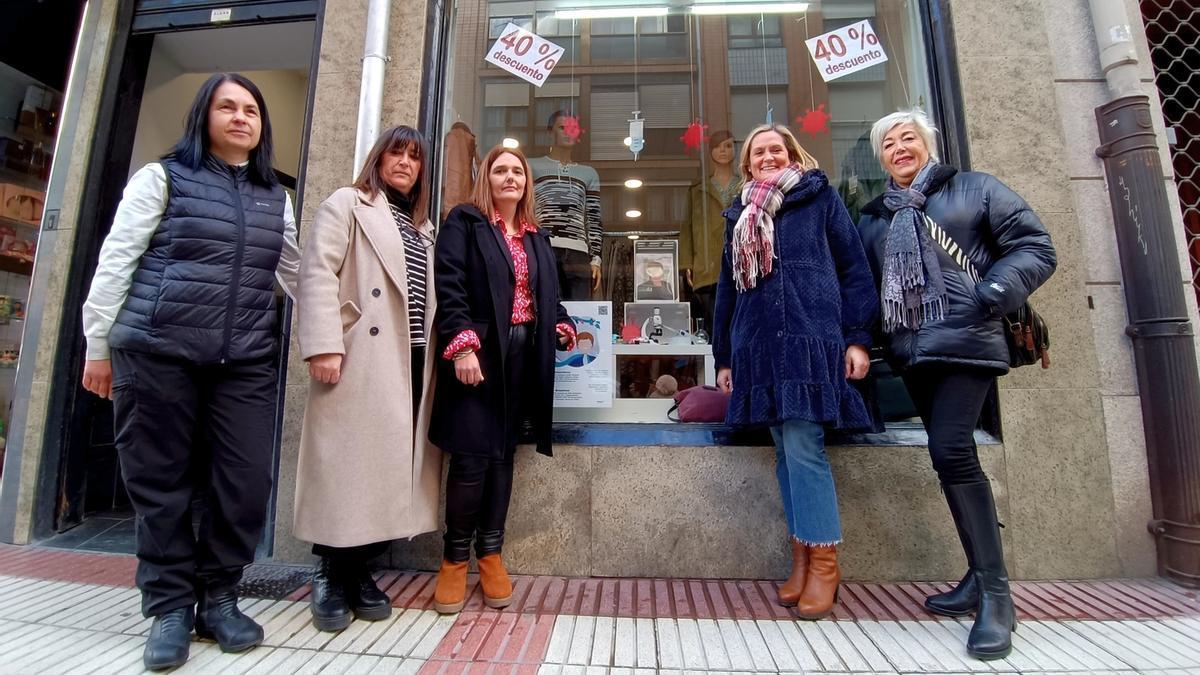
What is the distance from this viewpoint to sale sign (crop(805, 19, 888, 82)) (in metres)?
3.73

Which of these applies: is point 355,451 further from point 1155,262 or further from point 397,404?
point 1155,262

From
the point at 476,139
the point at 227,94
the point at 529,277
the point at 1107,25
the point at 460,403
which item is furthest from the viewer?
the point at 476,139

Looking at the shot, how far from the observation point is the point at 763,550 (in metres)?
2.69

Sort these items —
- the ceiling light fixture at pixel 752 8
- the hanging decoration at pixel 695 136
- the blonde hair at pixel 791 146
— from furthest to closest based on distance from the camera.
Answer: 1. the hanging decoration at pixel 695 136
2. the ceiling light fixture at pixel 752 8
3. the blonde hair at pixel 791 146

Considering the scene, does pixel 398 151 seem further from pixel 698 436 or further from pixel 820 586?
pixel 820 586

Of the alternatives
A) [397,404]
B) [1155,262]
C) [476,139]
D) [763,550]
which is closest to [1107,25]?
[1155,262]

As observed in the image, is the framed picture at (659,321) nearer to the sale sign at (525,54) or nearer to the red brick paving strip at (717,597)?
the red brick paving strip at (717,597)

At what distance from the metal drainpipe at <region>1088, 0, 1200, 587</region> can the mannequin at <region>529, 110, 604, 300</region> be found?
2.98 m

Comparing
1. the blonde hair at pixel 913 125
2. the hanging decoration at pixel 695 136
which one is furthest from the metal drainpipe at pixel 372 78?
the blonde hair at pixel 913 125

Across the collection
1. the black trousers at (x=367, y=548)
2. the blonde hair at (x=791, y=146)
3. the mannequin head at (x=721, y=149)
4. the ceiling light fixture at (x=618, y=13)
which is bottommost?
the black trousers at (x=367, y=548)

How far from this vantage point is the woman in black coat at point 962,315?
6.49 ft

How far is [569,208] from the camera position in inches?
158

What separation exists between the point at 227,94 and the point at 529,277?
1363 mm

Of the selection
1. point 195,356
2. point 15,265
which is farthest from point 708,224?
point 15,265
